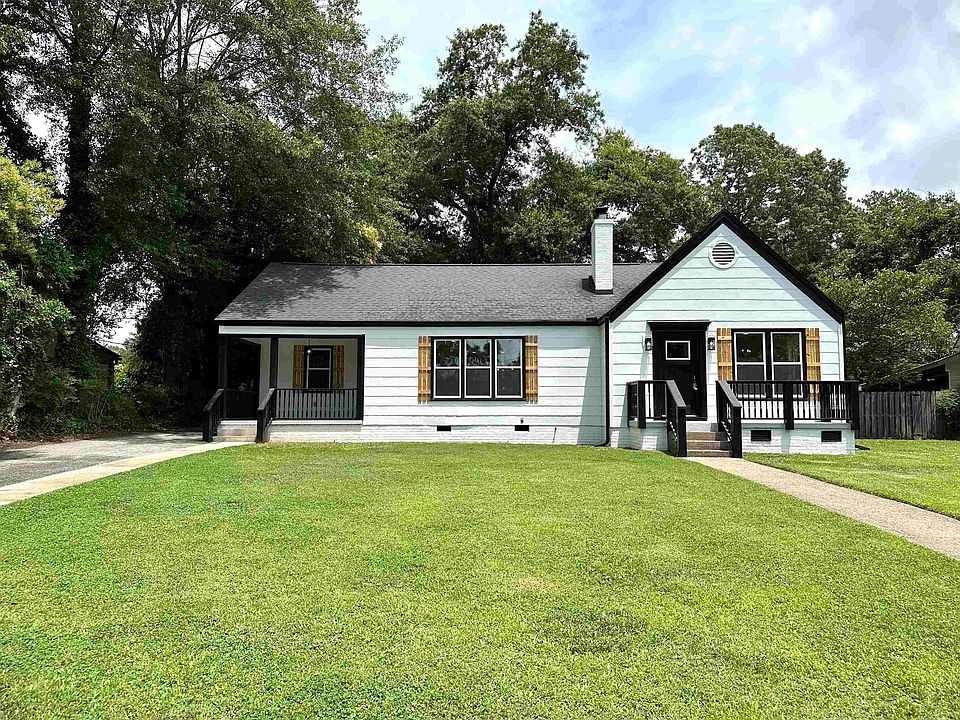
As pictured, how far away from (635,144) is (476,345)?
2615 centimetres

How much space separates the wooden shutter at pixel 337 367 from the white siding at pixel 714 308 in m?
7.35

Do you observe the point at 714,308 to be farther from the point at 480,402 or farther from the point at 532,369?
the point at 480,402

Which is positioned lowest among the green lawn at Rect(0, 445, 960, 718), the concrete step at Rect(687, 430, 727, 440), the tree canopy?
the green lawn at Rect(0, 445, 960, 718)

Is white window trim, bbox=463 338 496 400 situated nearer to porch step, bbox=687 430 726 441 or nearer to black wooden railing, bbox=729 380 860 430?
porch step, bbox=687 430 726 441

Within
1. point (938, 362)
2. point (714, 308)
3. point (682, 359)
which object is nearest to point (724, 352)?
point (682, 359)

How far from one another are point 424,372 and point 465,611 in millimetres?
12346

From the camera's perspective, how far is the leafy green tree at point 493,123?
29.9 m

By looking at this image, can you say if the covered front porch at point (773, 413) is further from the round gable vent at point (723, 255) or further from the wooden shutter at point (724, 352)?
the round gable vent at point (723, 255)

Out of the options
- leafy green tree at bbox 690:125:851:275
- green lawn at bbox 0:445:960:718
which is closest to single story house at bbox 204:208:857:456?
green lawn at bbox 0:445:960:718

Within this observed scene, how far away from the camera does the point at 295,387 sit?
683 inches

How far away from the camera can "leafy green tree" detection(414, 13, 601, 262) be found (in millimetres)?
29938

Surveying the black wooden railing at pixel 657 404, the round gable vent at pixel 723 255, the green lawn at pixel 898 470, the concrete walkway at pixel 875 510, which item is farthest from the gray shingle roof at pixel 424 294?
the concrete walkway at pixel 875 510

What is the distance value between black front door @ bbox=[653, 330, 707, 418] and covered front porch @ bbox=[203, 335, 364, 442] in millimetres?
7245

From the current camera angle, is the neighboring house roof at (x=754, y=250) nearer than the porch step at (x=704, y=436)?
No
